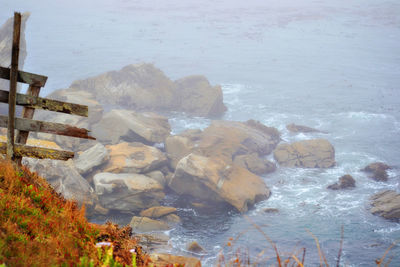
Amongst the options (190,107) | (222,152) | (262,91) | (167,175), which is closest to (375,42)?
(262,91)

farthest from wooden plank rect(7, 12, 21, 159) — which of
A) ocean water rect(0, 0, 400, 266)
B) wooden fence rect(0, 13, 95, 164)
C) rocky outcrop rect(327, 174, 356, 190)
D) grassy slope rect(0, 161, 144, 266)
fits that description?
rocky outcrop rect(327, 174, 356, 190)

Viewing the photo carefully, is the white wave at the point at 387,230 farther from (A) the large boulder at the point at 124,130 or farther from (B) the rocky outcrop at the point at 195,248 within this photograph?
(A) the large boulder at the point at 124,130

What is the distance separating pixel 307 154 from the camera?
39.0m

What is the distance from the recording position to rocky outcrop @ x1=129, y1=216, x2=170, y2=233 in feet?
80.7

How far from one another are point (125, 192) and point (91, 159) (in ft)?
17.2

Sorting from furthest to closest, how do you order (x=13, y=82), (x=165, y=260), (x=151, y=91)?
1. (x=151, y=91)
2. (x=165, y=260)
3. (x=13, y=82)

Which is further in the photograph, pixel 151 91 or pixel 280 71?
pixel 280 71

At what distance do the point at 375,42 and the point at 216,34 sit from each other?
4136cm

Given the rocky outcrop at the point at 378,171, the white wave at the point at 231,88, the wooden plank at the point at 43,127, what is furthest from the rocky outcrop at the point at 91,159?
the white wave at the point at 231,88

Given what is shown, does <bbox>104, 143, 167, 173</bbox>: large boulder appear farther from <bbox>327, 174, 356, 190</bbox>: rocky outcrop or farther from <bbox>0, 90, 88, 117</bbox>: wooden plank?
<bbox>0, 90, 88, 117</bbox>: wooden plank

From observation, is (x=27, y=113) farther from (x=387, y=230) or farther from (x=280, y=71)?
(x=280, y=71)

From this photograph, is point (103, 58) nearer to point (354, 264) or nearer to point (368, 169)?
point (368, 169)

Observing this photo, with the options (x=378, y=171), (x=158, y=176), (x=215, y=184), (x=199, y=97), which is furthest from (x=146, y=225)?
(x=199, y=97)

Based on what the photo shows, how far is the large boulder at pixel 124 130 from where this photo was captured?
124ft
